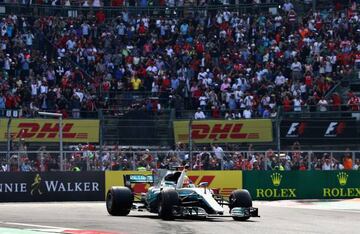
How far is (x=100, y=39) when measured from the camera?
46.1 meters

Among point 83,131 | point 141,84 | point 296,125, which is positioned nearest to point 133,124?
point 83,131

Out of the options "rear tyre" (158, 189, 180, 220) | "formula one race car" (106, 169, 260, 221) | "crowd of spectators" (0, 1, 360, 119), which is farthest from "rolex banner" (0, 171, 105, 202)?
"rear tyre" (158, 189, 180, 220)

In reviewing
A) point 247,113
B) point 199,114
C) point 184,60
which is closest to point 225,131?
point 247,113

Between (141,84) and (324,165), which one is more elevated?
(141,84)

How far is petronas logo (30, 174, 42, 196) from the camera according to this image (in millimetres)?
31969

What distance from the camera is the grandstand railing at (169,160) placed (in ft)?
104

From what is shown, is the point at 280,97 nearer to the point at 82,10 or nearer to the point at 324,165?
the point at 324,165

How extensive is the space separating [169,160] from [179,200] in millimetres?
10232

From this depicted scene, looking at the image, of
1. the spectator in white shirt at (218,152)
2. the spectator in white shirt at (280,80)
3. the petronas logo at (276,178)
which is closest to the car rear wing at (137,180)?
the spectator in white shirt at (218,152)

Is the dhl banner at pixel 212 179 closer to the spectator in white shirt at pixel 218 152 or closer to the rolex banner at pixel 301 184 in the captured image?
the rolex banner at pixel 301 184

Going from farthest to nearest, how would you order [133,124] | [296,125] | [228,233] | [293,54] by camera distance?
1. [293,54]
2. [296,125]
3. [133,124]
4. [228,233]

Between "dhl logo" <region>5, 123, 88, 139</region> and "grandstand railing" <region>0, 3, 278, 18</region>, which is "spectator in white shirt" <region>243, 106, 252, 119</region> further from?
"grandstand railing" <region>0, 3, 278, 18</region>

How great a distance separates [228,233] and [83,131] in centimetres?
1795

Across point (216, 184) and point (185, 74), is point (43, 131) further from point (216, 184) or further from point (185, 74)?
point (185, 74)
